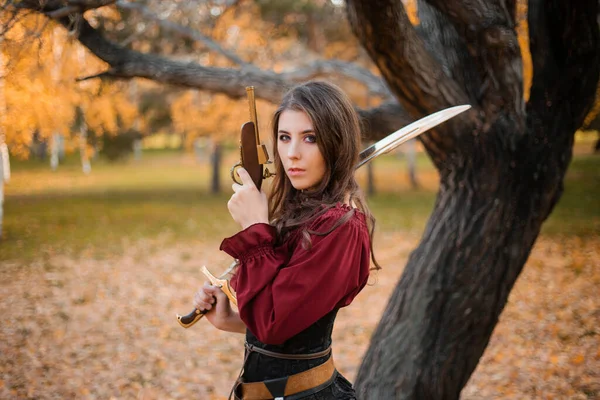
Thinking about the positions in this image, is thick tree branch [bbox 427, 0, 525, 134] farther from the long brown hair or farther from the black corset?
the black corset

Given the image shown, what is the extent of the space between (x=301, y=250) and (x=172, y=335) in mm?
5143

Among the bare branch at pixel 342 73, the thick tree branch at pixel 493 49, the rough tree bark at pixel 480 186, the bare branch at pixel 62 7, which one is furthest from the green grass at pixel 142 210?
the thick tree branch at pixel 493 49

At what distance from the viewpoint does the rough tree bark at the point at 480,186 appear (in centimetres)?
279

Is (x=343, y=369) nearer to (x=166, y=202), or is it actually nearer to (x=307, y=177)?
(x=307, y=177)

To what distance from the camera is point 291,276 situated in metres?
1.33

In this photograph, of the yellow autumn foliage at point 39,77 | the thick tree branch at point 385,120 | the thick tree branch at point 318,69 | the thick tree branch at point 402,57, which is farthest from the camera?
the thick tree branch at point 318,69

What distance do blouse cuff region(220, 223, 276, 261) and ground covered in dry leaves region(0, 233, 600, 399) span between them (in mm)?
1606

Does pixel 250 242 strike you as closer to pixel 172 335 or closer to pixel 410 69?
pixel 410 69

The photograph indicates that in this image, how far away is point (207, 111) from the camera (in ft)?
48.9

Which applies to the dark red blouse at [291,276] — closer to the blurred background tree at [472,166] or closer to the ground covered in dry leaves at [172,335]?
the blurred background tree at [472,166]

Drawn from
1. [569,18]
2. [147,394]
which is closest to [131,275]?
[147,394]

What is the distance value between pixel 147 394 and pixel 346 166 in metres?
3.87

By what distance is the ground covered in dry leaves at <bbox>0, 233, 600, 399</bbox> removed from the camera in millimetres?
4664

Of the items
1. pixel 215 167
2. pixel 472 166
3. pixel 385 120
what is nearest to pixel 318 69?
pixel 385 120
